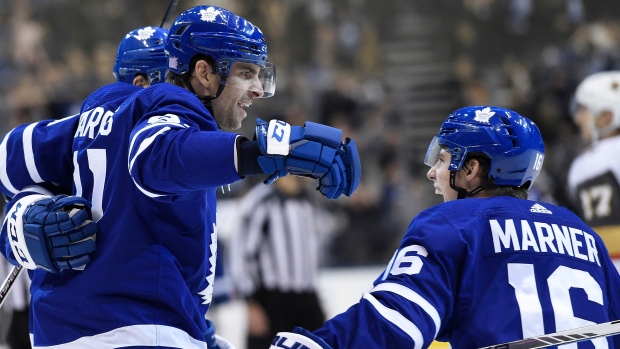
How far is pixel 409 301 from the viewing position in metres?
1.91

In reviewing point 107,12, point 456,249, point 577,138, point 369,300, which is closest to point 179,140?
point 369,300

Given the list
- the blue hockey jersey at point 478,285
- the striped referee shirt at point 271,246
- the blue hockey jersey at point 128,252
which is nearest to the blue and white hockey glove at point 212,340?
the blue hockey jersey at point 128,252

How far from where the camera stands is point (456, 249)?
6.51 feet

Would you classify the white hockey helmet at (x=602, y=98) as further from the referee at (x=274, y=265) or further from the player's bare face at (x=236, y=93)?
the player's bare face at (x=236, y=93)

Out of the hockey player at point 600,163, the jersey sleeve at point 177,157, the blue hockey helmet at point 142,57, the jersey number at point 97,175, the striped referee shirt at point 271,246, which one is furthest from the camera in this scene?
the striped referee shirt at point 271,246

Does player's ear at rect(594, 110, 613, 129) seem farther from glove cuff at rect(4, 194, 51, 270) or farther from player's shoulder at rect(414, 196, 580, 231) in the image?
glove cuff at rect(4, 194, 51, 270)

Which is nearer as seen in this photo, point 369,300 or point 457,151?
point 369,300

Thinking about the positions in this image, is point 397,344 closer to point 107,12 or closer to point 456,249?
point 456,249

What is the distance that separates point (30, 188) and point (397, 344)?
1028 millimetres

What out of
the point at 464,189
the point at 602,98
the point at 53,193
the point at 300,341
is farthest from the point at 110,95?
the point at 602,98

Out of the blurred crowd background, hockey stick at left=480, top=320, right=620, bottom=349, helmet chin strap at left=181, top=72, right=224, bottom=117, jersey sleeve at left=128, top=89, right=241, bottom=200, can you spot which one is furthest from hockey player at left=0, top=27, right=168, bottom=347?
the blurred crowd background

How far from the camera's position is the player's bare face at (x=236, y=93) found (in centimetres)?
219

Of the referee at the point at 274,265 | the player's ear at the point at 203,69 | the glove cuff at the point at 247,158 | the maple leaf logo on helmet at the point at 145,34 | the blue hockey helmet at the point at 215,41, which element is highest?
the maple leaf logo on helmet at the point at 145,34

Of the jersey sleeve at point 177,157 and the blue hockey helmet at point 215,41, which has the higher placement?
the blue hockey helmet at point 215,41
